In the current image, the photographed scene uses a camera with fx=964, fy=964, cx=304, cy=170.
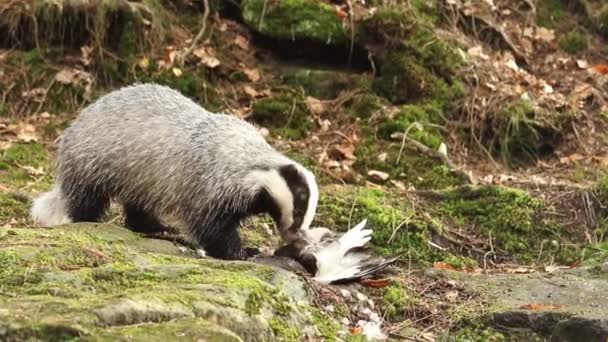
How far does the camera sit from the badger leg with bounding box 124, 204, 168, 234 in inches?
232

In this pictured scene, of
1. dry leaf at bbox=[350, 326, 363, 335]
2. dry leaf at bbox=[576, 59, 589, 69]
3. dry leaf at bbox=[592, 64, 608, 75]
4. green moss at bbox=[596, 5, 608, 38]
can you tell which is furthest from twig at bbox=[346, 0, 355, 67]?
dry leaf at bbox=[350, 326, 363, 335]

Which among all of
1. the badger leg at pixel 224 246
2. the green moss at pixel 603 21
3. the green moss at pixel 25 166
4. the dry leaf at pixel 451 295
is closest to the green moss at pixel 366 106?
the green moss at pixel 25 166

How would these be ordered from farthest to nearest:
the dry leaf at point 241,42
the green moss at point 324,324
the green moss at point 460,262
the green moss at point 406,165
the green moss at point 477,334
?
the dry leaf at point 241,42, the green moss at point 406,165, the green moss at point 460,262, the green moss at point 477,334, the green moss at point 324,324

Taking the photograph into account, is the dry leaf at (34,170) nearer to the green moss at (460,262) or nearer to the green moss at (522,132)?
the green moss at (460,262)

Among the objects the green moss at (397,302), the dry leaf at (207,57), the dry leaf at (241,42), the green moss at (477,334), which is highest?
the green moss at (477,334)

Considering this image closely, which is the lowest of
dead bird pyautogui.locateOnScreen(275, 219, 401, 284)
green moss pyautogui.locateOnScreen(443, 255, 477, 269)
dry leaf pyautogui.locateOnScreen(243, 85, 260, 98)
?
dry leaf pyautogui.locateOnScreen(243, 85, 260, 98)

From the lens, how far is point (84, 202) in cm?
584

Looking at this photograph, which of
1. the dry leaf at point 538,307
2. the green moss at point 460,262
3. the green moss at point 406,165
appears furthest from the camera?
the green moss at point 406,165

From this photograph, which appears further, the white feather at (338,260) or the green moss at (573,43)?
the green moss at (573,43)

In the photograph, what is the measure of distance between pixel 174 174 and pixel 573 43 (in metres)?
6.11

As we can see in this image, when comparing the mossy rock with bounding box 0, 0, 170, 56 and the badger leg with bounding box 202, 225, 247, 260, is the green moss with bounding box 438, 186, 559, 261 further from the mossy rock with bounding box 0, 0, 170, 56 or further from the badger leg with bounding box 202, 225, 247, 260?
the mossy rock with bounding box 0, 0, 170, 56

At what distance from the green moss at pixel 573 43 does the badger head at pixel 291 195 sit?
5.92 meters

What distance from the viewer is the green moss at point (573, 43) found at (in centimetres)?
1022

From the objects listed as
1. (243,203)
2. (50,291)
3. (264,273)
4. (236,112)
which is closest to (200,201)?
(243,203)
